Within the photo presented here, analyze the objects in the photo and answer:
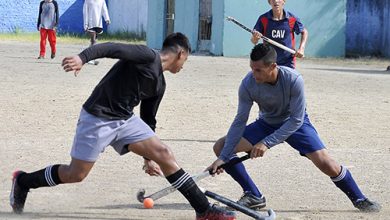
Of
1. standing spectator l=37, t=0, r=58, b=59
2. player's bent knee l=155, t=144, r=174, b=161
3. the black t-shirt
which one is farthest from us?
standing spectator l=37, t=0, r=58, b=59

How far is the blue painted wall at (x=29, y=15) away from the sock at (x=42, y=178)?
3882cm

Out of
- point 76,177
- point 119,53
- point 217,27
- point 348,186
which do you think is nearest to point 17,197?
point 76,177

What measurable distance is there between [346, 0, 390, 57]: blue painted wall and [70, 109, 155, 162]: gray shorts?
2701cm

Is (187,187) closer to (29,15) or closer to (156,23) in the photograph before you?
(156,23)

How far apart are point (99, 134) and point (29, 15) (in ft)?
132

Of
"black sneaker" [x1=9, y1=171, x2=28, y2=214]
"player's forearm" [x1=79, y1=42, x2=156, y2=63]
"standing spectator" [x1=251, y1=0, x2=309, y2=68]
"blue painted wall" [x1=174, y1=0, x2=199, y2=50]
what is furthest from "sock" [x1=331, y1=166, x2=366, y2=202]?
"blue painted wall" [x1=174, y1=0, x2=199, y2=50]

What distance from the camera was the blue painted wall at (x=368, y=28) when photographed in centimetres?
3300

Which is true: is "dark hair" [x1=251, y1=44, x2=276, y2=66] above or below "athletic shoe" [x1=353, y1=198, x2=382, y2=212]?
above

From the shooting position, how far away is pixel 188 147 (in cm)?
1070

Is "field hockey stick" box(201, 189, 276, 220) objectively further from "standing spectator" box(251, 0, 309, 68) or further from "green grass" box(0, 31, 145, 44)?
"green grass" box(0, 31, 145, 44)

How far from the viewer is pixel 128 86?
265 inches

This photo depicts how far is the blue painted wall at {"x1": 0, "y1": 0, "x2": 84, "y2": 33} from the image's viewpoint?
4550 centimetres

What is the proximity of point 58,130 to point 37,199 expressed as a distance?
394 cm

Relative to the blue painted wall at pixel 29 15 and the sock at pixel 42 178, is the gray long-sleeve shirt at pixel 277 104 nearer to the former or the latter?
the sock at pixel 42 178
